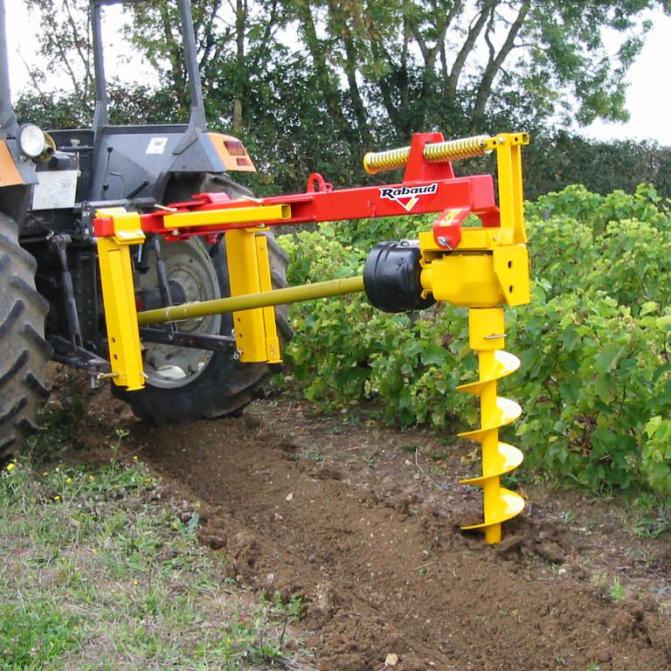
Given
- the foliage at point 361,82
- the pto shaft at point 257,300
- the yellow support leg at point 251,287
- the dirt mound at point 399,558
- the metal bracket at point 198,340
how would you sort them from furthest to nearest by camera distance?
1. the foliage at point 361,82
2. the metal bracket at point 198,340
3. the yellow support leg at point 251,287
4. the pto shaft at point 257,300
5. the dirt mound at point 399,558

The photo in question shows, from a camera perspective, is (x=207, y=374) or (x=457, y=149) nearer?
(x=457, y=149)

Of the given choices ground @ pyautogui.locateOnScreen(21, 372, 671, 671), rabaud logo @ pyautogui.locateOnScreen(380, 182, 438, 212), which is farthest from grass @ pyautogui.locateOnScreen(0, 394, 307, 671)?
rabaud logo @ pyautogui.locateOnScreen(380, 182, 438, 212)

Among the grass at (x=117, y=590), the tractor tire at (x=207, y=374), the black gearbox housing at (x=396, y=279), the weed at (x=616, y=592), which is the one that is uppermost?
the black gearbox housing at (x=396, y=279)

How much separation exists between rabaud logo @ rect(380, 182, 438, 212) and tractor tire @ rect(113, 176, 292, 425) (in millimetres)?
1679

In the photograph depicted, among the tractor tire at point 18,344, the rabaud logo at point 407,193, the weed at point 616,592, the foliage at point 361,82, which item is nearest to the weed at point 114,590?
the tractor tire at point 18,344

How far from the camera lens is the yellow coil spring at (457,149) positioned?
3770 mm

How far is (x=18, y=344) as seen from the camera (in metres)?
4.72

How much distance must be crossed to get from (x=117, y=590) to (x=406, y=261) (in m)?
1.52

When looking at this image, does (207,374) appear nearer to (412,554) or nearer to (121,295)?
(121,295)

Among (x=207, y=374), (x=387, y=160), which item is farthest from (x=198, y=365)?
(x=387, y=160)

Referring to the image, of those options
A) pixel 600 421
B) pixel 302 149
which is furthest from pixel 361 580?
pixel 302 149

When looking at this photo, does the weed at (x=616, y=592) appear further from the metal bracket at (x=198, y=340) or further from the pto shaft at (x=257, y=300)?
the metal bracket at (x=198, y=340)

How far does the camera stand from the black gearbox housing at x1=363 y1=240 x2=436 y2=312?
4.04 metres

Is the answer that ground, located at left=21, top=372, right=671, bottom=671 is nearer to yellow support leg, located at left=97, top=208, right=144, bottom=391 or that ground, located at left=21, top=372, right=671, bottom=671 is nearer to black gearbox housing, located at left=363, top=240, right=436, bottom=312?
yellow support leg, located at left=97, top=208, right=144, bottom=391
